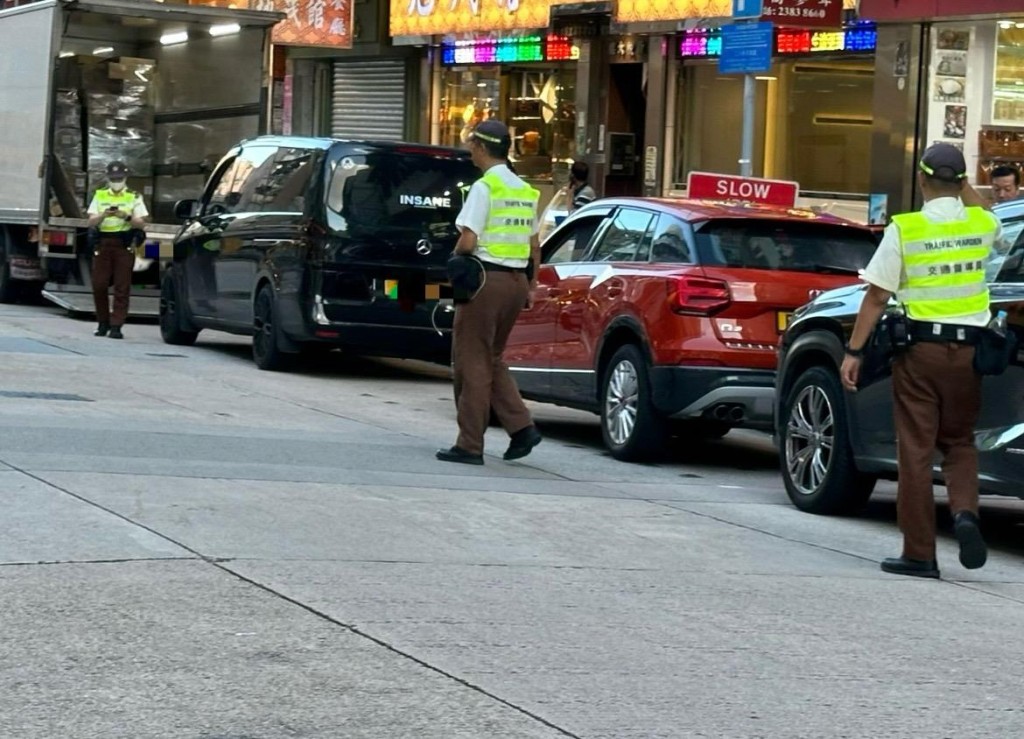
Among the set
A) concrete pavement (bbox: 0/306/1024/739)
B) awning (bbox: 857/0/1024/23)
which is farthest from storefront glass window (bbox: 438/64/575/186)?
concrete pavement (bbox: 0/306/1024/739)

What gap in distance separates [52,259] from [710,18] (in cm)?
765

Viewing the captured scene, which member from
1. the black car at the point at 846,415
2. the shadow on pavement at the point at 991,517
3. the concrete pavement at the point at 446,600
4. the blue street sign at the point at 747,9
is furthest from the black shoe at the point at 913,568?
the blue street sign at the point at 747,9

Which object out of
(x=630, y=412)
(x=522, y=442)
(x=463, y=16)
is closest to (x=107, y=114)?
(x=463, y=16)

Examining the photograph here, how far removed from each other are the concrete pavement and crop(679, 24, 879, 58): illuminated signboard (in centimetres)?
978

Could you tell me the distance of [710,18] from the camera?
69.8 ft

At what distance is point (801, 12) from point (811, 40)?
163 inches

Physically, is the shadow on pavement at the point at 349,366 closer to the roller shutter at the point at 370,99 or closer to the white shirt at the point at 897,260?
the white shirt at the point at 897,260

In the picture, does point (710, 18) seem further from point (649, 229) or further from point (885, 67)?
point (649, 229)

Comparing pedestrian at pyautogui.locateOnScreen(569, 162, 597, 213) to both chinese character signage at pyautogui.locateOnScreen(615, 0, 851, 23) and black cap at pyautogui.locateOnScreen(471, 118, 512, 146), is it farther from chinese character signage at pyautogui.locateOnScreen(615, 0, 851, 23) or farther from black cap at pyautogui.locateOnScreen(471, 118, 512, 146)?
black cap at pyautogui.locateOnScreen(471, 118, 512, 146)

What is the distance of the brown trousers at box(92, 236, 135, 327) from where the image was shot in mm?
18672

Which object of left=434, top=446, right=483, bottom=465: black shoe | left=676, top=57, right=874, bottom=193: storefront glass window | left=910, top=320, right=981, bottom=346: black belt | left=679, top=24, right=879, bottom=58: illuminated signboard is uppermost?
left=679, top=24, right=879, bottom=58: illuminated signboard

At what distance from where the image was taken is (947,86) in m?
19.1

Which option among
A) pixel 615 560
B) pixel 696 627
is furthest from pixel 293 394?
pixel 696 627

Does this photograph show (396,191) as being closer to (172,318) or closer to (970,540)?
(172,318)
